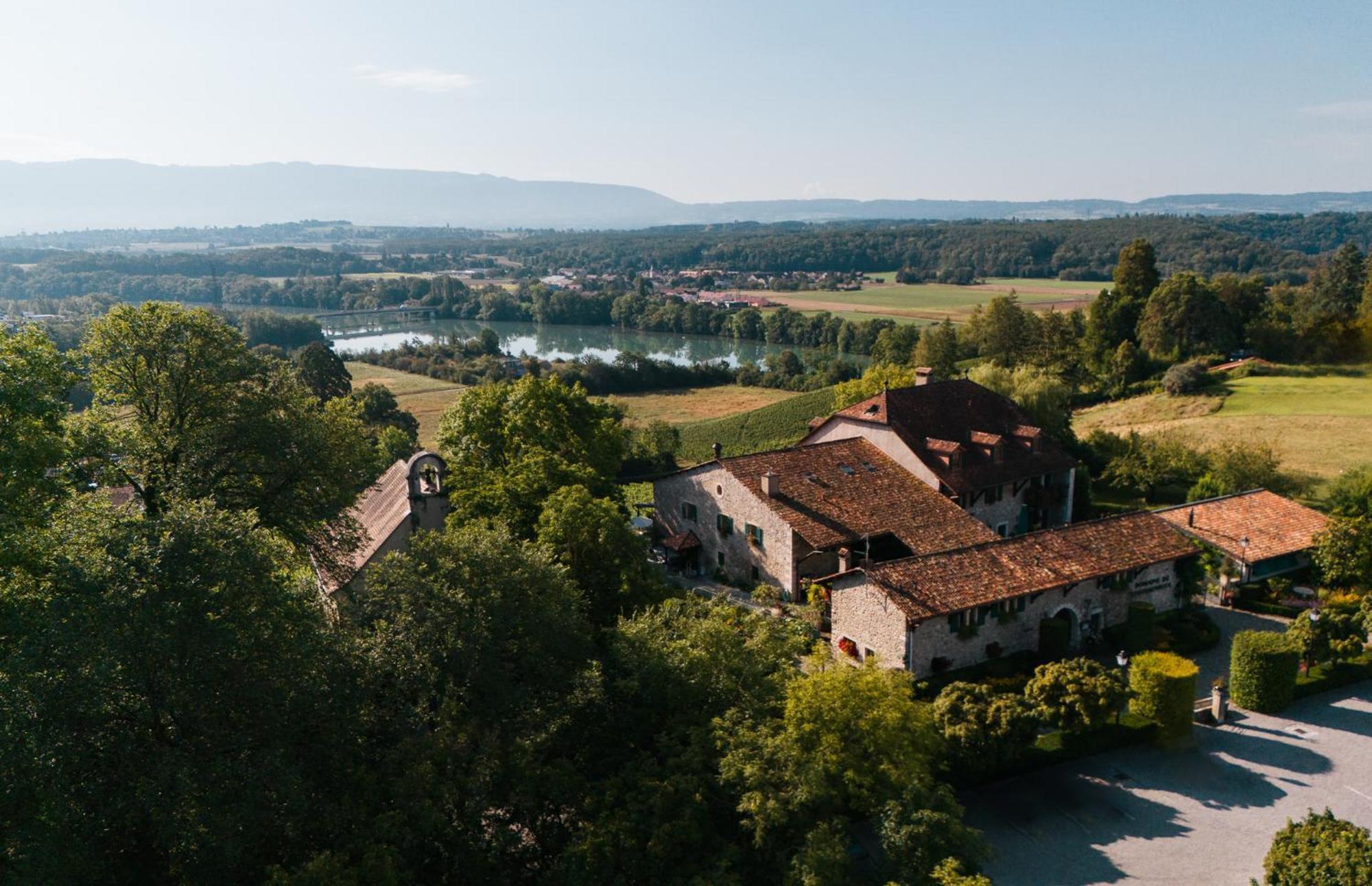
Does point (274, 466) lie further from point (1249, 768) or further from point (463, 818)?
point (1249, 768)

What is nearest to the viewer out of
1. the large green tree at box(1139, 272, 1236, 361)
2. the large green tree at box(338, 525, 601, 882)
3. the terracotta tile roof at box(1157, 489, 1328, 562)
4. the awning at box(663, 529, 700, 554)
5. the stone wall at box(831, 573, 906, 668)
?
the large green tree at box(338, 525, 601, 882)

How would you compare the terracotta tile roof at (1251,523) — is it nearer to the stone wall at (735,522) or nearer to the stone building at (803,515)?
the stone building at (803,515)

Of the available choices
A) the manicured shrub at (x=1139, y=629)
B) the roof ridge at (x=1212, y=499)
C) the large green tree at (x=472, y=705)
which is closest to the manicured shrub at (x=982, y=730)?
the manicured shrub at (x=1139, y=629)

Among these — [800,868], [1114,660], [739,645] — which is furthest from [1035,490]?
[800,868]

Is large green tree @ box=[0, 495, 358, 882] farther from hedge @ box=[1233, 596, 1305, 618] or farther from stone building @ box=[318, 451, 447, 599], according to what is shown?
hedge @ box=[1233, 596, 1305, 618]

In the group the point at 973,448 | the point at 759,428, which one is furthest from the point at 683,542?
the point at 759,428

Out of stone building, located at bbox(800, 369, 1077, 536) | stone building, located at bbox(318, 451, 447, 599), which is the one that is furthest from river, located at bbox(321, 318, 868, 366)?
stone building, located at bbox(318, 451, 447, 599)
